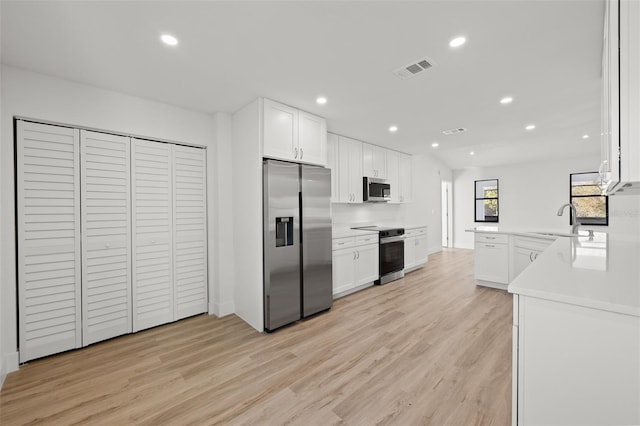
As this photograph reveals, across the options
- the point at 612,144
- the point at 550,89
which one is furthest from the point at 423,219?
the point at 612,144

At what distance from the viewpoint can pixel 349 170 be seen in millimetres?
4648

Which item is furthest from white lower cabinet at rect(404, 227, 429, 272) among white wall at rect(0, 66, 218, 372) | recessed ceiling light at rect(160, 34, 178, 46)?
recessed ceiling light at rect(160, 34, 178, 46)

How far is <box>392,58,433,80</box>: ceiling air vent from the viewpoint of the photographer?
2296 millimetres

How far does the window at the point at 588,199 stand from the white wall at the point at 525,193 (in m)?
0.16

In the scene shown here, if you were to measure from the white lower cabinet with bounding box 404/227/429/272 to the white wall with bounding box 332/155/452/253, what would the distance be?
477 millimetres

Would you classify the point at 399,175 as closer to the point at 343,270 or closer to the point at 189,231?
the point at 343,270

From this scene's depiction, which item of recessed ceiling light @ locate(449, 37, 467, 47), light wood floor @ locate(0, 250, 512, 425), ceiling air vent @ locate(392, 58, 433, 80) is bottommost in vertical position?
light wood floor @ locate(0, 250, 512, 425)

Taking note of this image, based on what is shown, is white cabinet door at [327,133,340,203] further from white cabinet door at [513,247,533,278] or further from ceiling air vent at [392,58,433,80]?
white cabinet door at [513,247,533,278]

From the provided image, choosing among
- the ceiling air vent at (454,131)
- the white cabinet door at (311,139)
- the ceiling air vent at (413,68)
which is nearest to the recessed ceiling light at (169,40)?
the white cabinet door at (311,139)

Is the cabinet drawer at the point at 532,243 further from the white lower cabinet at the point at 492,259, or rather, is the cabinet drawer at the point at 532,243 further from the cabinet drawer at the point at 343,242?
the cabinet drawer at the point at 343,242

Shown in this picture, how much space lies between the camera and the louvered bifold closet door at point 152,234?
9.53ft

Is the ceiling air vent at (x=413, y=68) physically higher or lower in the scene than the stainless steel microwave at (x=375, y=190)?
higher

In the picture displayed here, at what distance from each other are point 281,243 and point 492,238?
339 centimetres

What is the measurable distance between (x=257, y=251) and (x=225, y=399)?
1.38 m
